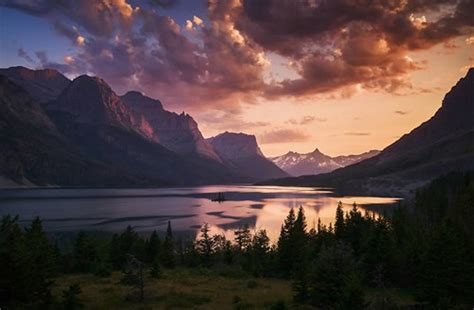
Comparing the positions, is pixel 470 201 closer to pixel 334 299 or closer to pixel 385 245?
pixel 385 245

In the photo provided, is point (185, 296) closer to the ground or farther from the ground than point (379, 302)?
closer to the ground

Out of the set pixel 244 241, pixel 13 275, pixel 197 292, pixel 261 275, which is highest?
pixel 13 275

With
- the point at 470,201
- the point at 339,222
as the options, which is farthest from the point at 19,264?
the point at 470,201

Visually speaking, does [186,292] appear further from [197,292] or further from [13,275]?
[13,275]

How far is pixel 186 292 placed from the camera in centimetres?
4509

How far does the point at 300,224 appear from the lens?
67625 mm

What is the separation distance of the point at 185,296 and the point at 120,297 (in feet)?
23.0

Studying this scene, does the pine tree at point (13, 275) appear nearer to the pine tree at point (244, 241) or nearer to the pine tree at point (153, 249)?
the pine tree at point (153, 249)

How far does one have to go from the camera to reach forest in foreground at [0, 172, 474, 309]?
107 feet

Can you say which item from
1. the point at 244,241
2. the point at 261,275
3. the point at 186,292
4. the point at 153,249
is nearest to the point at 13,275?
the point at 186,292

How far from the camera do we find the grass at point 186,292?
129 ft

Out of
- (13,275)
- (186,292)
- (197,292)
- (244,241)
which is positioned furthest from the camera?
(244,241)

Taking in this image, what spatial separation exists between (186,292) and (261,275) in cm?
1987

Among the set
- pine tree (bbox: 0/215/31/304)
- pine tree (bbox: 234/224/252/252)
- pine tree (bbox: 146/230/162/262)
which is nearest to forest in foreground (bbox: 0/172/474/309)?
pine tree (bbox: 0/215/31/304)
